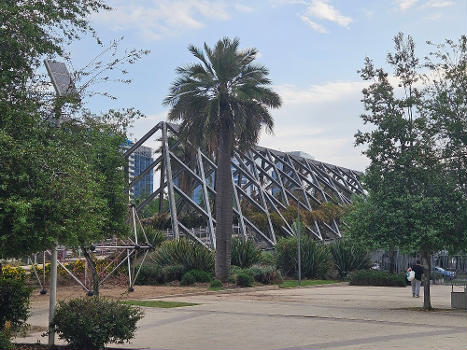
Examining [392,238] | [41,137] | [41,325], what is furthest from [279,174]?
[41,137]

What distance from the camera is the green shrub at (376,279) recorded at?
1439 inches

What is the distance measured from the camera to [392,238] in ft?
61.7

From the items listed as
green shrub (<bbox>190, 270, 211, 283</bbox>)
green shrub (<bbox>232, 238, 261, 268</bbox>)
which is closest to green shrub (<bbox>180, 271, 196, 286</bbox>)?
green shrub (<bbox>190, 270, 211, 283</bbox>)

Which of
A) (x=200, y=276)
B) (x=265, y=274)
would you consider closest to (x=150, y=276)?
(x=200, y=276)

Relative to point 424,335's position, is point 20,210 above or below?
above

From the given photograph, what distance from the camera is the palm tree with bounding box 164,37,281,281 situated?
30.3 metres

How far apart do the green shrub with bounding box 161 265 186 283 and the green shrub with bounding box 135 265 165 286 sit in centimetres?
20

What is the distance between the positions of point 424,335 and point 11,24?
10.8 meters

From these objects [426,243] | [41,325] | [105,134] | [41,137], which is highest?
[105,134]

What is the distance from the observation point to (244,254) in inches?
1337

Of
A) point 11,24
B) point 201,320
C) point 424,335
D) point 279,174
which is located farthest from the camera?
point 279,174

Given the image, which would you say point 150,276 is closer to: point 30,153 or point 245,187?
point 30,153

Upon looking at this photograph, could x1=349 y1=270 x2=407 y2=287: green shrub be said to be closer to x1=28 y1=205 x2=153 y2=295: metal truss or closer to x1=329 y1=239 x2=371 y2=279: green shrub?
x1=329 y1=239 x2=371 y2=279: green shrub

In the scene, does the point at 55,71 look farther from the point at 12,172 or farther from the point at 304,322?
the point at 304,322
